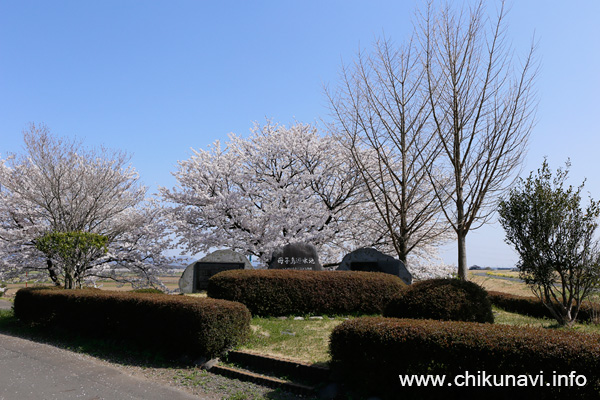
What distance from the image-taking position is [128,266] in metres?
21.1

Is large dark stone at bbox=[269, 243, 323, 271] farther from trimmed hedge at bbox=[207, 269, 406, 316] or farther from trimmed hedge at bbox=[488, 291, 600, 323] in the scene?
trimmed hedge at bbox=[488, 291, 600, 323]

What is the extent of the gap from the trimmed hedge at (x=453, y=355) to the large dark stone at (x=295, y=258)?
8040 mm

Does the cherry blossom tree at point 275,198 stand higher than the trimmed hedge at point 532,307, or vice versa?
the cherry blossom tree at point 275,198

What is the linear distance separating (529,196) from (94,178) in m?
17.3

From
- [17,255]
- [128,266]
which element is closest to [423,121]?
[128,266]

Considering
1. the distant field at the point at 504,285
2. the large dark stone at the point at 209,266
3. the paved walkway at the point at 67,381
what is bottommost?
the paved walkway at the point at 67,381

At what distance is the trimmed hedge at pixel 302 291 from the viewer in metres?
11.4

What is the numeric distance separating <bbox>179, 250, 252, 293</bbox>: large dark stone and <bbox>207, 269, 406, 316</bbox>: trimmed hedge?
269 cm

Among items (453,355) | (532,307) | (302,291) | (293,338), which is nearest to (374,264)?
(302,291)

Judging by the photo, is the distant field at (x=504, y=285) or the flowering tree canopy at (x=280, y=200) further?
the distant field at (x=504, y=285)

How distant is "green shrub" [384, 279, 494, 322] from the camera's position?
768 centimetres

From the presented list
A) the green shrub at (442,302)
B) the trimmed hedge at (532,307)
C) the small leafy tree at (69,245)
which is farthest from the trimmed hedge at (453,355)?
the small leafy tree at (69,245)

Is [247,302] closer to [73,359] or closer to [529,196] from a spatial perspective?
[73,359]

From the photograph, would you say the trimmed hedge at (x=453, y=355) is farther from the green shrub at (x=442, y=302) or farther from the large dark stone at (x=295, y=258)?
the large dark stone at (x=295, y=258)
